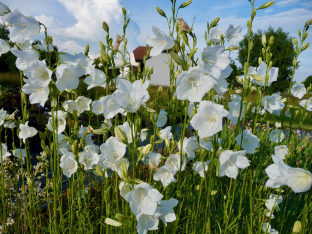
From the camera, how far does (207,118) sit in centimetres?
120

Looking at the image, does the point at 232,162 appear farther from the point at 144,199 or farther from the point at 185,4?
the point at 185,4

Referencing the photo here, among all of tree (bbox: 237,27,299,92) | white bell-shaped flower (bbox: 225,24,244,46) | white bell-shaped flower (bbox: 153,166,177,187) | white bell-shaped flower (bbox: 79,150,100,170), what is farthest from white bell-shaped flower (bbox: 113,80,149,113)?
tree (bbox: 237,27,299,92)

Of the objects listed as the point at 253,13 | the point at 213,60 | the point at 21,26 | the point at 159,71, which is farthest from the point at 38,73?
the point at 159,71

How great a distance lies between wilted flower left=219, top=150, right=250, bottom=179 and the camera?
1.37m

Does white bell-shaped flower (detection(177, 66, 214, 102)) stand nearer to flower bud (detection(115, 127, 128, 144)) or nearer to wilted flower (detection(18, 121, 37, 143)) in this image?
flower bud (detection(115, 127, 128, 144))

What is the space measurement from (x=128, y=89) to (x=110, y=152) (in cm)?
40

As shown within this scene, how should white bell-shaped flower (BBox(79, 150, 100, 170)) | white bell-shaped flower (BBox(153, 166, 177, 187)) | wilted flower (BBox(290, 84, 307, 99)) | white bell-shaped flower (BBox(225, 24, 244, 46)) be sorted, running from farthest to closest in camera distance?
wilted flower (BBox(290, 84, 307, 99))
white bell-shaped flower (BBox(225, 24, 244, 46))
white bell-shaped flower (BBox(79, 150, 100, 170))
white bell-shaped flower (BBox(153, 166, 177, 187))

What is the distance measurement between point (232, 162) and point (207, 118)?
46 centimetres

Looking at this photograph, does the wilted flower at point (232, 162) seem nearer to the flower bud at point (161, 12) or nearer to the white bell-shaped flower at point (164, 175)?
the white bell-shaped flower at point (164, 175)

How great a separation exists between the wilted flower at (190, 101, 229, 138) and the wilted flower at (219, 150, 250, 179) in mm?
272

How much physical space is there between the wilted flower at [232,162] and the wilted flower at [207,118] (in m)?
0.27

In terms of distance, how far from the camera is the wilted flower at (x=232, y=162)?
54.1 inches

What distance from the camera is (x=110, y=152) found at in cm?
132

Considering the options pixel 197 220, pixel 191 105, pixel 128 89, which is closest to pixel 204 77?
pixel 128 89
